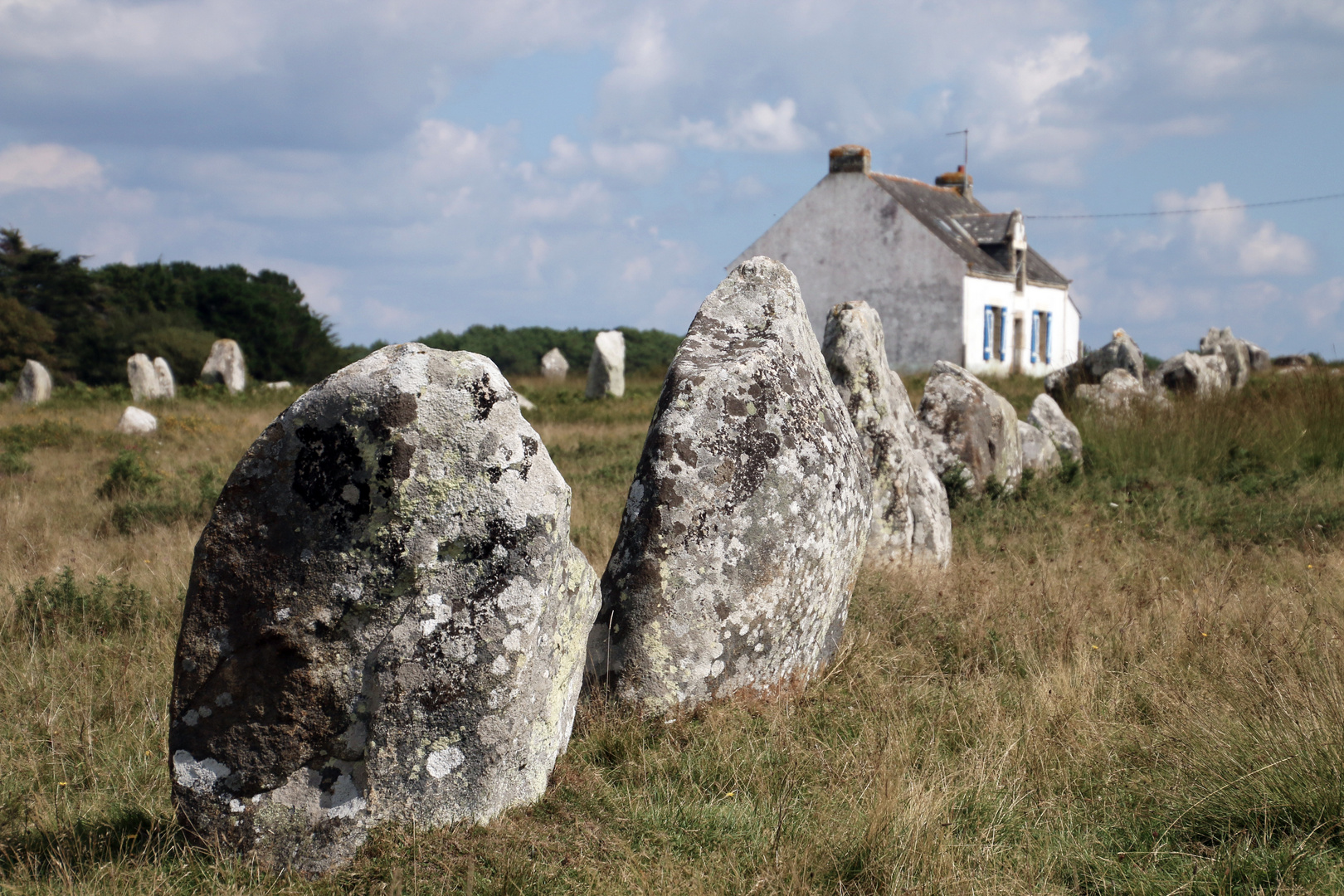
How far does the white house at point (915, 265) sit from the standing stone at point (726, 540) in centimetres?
2508

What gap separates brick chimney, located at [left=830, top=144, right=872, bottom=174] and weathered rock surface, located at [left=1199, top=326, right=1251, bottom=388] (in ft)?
39.0

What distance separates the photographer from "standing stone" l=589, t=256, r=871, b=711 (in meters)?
4.10

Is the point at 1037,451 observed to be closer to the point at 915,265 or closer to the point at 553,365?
the point at 915,265

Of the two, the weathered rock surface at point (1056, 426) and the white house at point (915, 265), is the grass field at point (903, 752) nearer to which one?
the weathered rock surface at point (1056, 426)

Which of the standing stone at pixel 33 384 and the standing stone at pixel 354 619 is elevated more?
the standing stone at pixel 33 384

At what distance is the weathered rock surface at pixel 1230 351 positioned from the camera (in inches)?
971

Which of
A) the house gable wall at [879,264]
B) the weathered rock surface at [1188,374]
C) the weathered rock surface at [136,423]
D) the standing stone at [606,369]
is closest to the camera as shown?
the weathered rock surface at [136,423]

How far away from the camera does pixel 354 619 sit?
302 centimetres

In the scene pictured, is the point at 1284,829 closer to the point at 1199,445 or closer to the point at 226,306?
the point at 1199,445

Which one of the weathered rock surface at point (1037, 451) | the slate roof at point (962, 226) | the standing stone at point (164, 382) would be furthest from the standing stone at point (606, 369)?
the weathered rock surface at point (1037, 451)

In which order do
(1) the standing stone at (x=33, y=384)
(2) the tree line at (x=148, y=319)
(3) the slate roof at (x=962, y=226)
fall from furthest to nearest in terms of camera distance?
(2) the tree line at (x=148, y=319) < (3) the slate roof at (x=962, y=226) < (1) the standing stone at (x=33, y=384)

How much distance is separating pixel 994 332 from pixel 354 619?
31.4 m

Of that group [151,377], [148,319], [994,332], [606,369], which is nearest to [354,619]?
[606,369]

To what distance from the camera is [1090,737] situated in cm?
402
